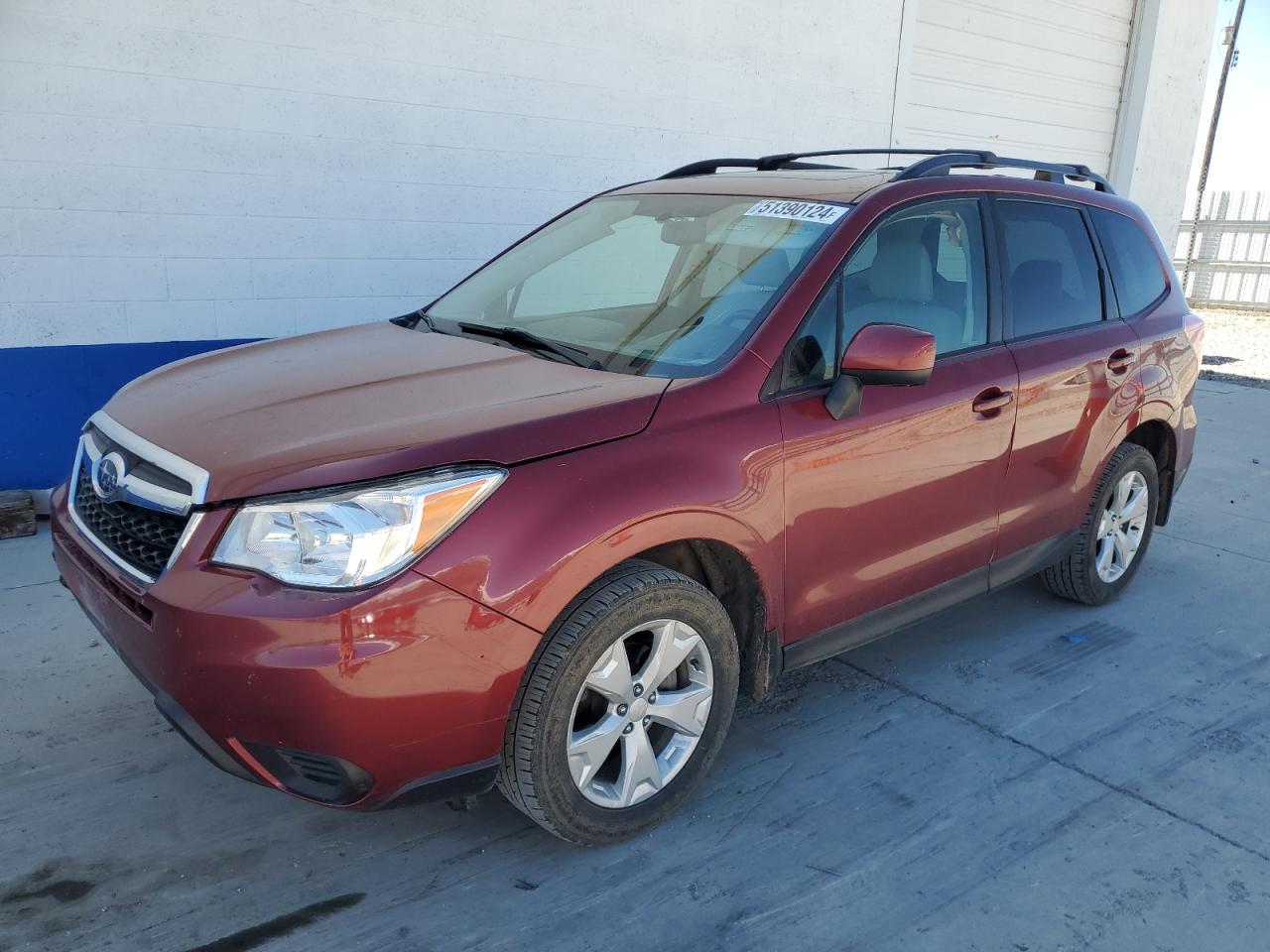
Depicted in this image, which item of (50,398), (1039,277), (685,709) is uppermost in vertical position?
(1039,277)

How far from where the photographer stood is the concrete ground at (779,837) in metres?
2.53

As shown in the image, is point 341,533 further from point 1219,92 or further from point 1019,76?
point 1219,92

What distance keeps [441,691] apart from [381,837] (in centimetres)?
78

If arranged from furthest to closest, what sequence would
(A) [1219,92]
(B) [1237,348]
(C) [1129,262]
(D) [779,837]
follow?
(A) [1219,92] → (B) [1237,348] → (C) [1129,262] → (D) [779,837]

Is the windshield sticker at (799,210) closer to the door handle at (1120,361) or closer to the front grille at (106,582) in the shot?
the door handle at (1120,361)

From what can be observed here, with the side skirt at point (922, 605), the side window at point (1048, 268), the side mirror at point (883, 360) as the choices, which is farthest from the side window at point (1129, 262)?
the side mirror at point (883, 360)

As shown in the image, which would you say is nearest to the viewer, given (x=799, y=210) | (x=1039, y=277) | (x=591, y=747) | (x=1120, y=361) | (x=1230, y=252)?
(x=591, y=747)

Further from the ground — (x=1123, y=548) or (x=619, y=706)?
(x=619, y=706)

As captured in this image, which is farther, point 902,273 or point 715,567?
point 902,273

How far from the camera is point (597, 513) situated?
2.51m

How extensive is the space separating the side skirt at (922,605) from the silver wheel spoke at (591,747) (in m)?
0.69

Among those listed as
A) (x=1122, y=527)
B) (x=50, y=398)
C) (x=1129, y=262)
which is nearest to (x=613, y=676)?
(x=1122, y=527)

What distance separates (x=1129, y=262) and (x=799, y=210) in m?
1.88

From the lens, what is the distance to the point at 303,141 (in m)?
5.68
